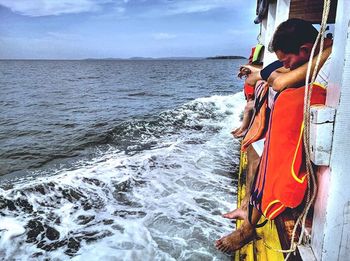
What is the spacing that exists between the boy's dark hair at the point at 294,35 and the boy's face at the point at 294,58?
0.08ft

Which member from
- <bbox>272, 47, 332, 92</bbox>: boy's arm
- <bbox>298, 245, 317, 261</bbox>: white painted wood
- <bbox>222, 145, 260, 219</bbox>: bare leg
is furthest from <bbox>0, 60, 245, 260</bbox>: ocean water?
<bbox>272, 47, 332, 92</bbox>: boy's arm

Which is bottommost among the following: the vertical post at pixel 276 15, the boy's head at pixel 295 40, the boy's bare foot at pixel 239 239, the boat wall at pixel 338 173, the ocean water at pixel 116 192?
the ocean water at pixel 116 192

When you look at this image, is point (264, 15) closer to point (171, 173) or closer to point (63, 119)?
point (171, 173)

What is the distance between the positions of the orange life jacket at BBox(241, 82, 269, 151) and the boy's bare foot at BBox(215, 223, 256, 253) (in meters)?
0.75

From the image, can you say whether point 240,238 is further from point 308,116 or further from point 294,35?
point 294,35

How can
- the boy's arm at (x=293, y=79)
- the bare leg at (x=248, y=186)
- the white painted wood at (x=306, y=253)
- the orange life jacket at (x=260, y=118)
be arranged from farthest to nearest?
1. the bare leg at (x=248, y=186)
2. the orange life jacket at (x=260, y=118)
3. the boy's arm at (x=293, y=79)
4. the white painted wood at (x=306, y=253)

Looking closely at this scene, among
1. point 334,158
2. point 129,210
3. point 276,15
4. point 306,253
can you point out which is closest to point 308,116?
point 334,158

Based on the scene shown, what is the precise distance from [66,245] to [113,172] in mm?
2442

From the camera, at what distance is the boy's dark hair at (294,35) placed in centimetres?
187

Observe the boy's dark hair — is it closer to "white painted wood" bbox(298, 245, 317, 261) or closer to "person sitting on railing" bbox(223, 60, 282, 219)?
"person sitting on railing" bbox(223, 60, 282, 219)

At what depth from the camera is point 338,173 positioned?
4.67 ft

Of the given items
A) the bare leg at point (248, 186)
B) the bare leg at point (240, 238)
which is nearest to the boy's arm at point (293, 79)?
the bare leg at point (240, 238)

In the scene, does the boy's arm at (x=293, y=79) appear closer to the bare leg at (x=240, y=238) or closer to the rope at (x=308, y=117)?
the rope at (x=308, y=117)

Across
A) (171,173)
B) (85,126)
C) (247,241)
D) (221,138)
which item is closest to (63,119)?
(85,126)
